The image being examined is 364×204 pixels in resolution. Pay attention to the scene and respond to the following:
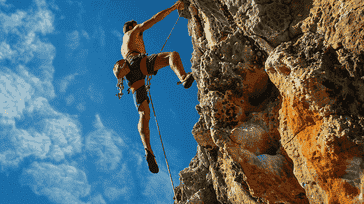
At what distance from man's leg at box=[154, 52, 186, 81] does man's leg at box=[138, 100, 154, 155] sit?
1300 millimetres

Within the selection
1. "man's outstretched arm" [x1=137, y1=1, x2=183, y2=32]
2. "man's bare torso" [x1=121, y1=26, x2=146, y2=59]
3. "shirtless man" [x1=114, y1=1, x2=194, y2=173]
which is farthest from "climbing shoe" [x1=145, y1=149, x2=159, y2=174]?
"man's outstretched arm" [x1=137, y1=1, x2=183, y2=32]

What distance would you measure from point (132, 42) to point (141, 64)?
0.77m

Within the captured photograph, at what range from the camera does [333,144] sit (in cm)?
322

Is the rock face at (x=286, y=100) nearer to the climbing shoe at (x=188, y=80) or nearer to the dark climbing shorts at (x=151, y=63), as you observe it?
the climbing shoe at (x=188, y=80)

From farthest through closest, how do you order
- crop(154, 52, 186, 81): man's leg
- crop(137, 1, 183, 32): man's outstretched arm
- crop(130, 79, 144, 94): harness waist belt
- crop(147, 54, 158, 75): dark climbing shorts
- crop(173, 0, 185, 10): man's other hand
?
crop(130, 79, 144, 94): harness waist belt
crop(173, 0, 185, 10): man's other hand
crop(137, 1, 183, 32): man's outstretched arm
crop(147, 54, 158, 75): dark climbing shorts
crop(154, 52, 186, 81): man's leg

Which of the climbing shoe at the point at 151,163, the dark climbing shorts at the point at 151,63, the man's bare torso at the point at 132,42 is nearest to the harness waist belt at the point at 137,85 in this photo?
the dark climbing shorts at the point at 151,63

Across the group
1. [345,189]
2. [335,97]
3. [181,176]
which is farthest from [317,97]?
[181,176]

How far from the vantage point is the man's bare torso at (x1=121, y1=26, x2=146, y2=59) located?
7.50 m

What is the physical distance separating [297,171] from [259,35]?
2184mm

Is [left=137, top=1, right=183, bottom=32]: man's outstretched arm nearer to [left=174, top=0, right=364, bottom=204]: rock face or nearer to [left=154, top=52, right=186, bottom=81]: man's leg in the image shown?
[left=154, top=52, right=186, bottom=81]: man's leg

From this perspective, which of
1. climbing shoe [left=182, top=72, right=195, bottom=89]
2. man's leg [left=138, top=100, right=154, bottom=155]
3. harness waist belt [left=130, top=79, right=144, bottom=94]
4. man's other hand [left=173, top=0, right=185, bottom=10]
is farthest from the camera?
harness waist belt [left=130, top=79, right=144, bottom=94]

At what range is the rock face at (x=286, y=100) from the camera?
3.27 metres

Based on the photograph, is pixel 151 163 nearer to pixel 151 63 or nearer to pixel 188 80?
pixel 151 63

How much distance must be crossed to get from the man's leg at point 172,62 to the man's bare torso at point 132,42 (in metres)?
1.00
